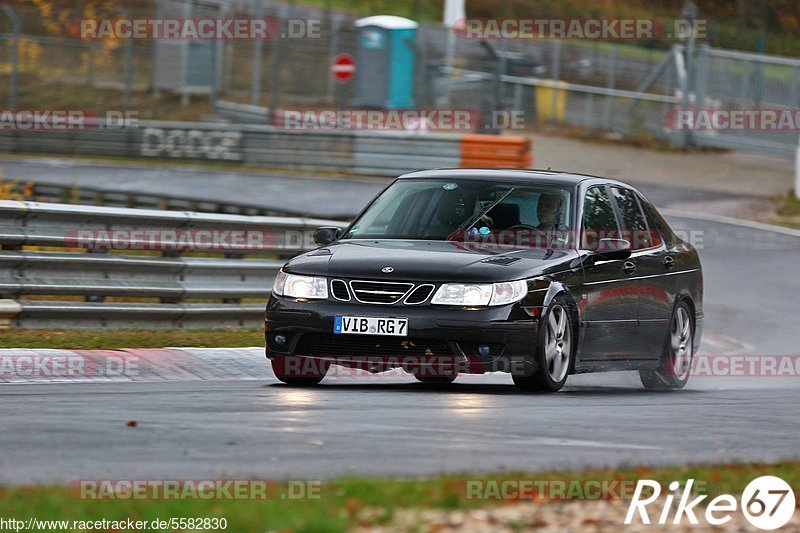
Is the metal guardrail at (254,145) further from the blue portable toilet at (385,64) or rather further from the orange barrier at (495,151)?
the blue portable toilet at (385,64)

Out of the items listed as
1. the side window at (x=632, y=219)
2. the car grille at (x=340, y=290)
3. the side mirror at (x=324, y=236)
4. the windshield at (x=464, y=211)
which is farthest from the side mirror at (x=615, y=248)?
the car grille at (x=340, y=290)

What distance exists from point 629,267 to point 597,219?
41cm

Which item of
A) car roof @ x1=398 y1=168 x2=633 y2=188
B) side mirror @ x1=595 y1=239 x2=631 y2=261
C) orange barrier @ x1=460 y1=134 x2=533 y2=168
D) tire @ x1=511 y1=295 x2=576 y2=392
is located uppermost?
car roof @ x1=398 y1=168 x2=633 y2=188

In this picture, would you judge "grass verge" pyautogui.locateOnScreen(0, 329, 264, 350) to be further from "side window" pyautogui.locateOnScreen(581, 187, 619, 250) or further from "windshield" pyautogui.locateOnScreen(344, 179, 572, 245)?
"side window" pyautogui.locateOnScreen(581, 187, 619, 250)

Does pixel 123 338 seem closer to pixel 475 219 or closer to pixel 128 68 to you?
pixel 475 219

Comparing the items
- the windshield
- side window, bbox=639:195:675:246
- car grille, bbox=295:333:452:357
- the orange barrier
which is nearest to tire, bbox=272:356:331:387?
car grille, bbox=295:333:452:357

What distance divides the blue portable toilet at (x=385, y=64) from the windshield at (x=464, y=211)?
1074 inches

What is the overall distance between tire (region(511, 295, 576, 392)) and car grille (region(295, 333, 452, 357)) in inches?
21.3

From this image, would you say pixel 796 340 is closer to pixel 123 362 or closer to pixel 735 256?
pixel 735 256

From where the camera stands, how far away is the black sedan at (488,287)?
30.3 ft

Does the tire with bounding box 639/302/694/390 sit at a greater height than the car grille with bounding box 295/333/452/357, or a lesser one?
lesser

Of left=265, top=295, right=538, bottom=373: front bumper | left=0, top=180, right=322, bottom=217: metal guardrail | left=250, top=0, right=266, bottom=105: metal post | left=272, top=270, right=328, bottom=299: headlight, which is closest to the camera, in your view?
left=265, top=295, right=538, bottom=373: front bumper

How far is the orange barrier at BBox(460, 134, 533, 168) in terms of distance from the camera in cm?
2823

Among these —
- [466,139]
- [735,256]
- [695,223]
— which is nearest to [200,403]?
[735,256]
